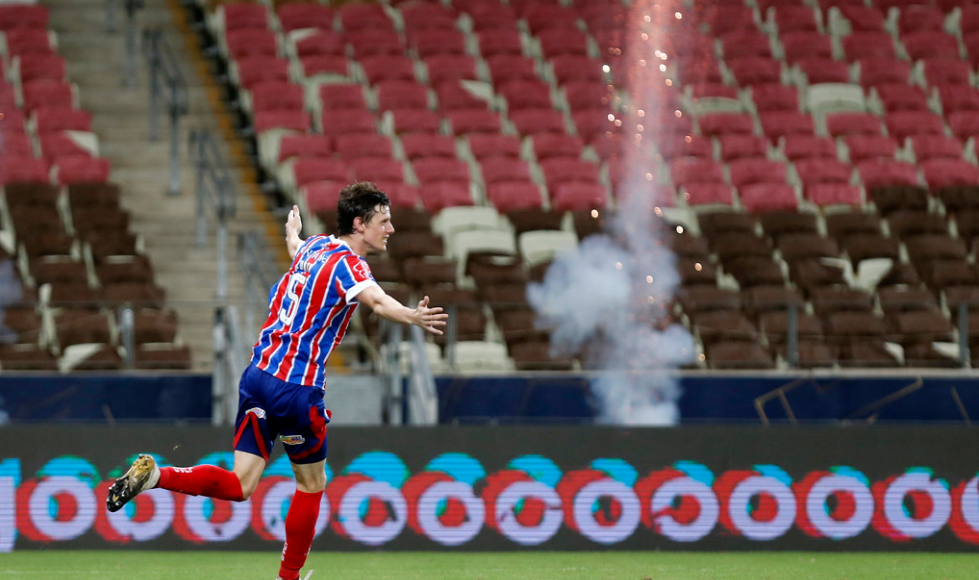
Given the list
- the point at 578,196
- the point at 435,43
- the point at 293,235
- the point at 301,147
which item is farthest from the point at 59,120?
the point at 293,235

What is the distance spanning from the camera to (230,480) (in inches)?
233

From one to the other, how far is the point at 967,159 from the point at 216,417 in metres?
9.53

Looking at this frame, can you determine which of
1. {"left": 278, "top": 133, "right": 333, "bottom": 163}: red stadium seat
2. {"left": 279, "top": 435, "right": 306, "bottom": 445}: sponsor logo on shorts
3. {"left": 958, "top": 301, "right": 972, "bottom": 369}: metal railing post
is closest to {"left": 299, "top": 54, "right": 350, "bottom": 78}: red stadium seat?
{"left": 278, "top": 133, "right": 333, "bottom": 163}: red stadium seat

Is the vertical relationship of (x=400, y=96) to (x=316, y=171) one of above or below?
above

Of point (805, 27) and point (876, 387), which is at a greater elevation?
point (805, 27)

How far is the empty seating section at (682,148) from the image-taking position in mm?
12000

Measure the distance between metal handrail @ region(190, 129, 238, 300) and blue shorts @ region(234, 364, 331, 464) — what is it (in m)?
6.31

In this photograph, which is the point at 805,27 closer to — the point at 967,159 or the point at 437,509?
the point at 967,159

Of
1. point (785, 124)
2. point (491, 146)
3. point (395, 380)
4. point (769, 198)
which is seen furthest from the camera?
point (785, 124)

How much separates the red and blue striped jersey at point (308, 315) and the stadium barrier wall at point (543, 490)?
2.93 m

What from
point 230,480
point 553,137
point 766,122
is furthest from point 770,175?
point 230,480

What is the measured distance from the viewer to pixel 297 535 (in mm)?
6039

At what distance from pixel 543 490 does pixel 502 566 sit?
0.92m

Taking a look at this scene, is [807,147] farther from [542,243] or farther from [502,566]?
[502,566]
